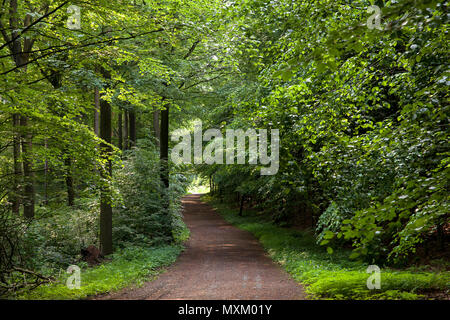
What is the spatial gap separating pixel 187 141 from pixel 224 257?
33.6 ft

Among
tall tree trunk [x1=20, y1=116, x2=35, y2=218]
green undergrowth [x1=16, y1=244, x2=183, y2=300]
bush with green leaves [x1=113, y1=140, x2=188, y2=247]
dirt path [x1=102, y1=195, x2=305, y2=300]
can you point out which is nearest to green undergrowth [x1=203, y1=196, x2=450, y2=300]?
dirt path [x1=102, y1=195, x2=305, y2=300]

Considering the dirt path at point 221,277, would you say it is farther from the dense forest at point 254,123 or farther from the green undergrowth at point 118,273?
the dense forest at point 254,123

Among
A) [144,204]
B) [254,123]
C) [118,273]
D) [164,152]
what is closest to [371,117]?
[254,123]

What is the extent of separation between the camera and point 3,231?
22.0ft

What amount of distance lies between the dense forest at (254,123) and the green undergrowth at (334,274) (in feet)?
0.28

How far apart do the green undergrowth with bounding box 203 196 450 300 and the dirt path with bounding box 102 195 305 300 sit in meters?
0.46

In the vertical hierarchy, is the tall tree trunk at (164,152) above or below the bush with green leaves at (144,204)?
above

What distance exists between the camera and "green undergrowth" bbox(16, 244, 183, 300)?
22.3ft

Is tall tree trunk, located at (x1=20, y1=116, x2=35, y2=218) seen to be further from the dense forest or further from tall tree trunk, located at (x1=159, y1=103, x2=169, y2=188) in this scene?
tall tree trunk, located at (x1=159, y1=103, x2=169, y2=188)

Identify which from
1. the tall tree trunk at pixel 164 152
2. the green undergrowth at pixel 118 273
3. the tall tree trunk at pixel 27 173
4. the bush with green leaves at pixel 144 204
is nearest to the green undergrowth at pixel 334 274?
the green undergrowth at pixel 118 273

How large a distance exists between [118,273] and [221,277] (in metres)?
2.91

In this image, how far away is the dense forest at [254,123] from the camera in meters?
3.62
